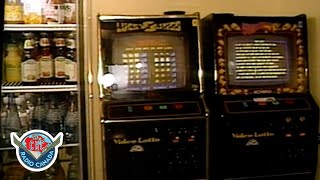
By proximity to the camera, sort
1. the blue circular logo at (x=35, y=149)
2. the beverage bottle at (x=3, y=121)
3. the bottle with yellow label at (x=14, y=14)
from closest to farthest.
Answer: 1. the blue circular logo at (x=35, y=149)
2. the beverage bottle at (x=3, y=121)
3. the bottle with yellow label at (x=14, y=14)

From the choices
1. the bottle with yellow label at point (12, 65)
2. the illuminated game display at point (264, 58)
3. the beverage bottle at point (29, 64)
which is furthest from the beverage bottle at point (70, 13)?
the illuminated game display at point (264, 58)

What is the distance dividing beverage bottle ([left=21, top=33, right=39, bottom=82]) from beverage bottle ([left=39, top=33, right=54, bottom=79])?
0.03 m

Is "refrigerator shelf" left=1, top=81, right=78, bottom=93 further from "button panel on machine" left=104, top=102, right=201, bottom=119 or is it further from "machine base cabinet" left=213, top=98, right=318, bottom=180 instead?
"machine base cabinet" left=213, top=98, right=318, bottom=180

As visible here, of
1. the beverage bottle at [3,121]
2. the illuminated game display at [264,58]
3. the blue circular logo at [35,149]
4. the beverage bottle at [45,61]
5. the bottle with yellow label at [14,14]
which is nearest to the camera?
the blue circular logo at [35,149]

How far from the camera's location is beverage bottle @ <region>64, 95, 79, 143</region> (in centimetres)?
251

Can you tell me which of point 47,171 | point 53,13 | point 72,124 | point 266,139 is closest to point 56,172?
point 47,171

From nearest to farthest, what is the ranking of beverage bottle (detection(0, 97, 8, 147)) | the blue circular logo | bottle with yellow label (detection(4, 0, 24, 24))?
the blue circular logo
beverage bottle (detection(0, 97, 8, 147))
bottle with yellow label (detection(4, 0, 24, 24))

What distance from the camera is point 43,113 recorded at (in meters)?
2.55

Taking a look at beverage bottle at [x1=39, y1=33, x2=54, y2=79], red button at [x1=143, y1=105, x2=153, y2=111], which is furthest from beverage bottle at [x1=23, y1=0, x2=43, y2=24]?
red button at [x1=143, y1=105, x2=153, y2=111]

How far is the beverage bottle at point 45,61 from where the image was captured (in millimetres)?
2525

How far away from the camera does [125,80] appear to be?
8.47 ft

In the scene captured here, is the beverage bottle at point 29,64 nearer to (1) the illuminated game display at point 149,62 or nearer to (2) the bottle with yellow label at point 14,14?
(2) the bottle with yellow label at point 14,14

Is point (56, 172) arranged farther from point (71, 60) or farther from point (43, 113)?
point (71, 60)

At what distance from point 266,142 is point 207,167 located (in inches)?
14.5
